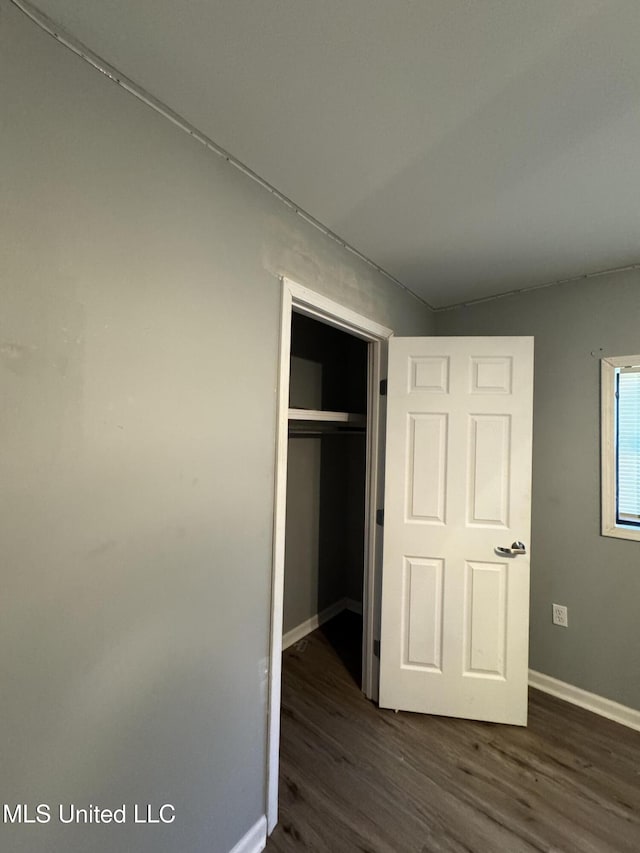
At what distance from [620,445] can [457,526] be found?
3.47 ft

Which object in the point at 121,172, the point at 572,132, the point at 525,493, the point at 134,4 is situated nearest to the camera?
the point at 134,4

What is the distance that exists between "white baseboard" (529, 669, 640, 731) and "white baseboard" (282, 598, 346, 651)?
4.77 feet

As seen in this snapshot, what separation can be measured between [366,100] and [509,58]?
36cm

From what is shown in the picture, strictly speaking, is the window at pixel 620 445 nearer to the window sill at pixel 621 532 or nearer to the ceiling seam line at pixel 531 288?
the window sill at pixel 621 532

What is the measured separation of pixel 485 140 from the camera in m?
1.08

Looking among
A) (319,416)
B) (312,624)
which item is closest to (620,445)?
(319,416)

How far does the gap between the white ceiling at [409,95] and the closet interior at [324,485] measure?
4.25 feet

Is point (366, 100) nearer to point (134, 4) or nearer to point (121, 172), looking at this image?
point (134, 4)

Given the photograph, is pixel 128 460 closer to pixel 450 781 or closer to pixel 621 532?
pixel 450 781

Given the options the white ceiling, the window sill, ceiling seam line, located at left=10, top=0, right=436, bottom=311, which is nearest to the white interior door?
the window sill

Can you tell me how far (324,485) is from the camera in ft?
9.39

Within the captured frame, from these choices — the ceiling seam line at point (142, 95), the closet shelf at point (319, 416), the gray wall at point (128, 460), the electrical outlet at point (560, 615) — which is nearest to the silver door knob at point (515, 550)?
the electrical outlet at point (560, 615)

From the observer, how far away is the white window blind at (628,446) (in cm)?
189

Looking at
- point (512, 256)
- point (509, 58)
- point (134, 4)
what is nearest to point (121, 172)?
point (134, 4)
